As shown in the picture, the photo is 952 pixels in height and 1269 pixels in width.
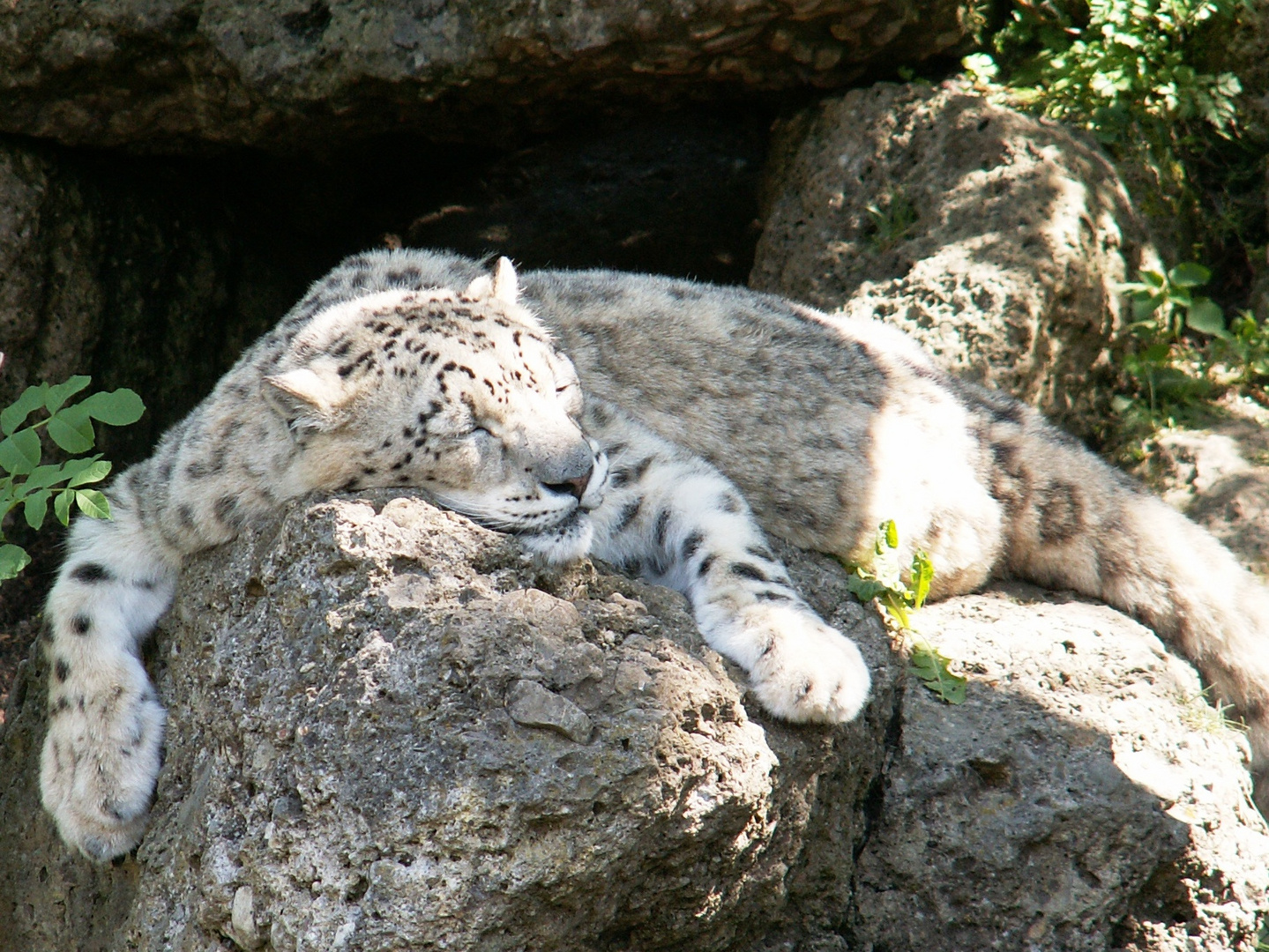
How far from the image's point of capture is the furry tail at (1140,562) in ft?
15.8

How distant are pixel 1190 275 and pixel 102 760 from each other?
19.9 feet

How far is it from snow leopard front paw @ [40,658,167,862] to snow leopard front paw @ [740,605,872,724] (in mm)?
1900

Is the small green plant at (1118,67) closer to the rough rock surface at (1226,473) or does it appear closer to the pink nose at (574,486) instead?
the rough rock surface at (1226,473)

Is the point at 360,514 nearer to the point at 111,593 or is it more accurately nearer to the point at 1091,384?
the point at 111,593

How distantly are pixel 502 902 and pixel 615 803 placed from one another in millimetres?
353

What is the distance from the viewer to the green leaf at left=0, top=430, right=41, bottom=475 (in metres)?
3.96

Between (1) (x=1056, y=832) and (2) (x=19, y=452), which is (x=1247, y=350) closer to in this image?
(1) (x=1056, y=832)

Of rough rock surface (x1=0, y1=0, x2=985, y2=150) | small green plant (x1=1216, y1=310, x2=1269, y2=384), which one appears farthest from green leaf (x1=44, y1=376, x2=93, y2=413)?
small green plant (x1=1216, y1=310, x2=1269, y2=384)

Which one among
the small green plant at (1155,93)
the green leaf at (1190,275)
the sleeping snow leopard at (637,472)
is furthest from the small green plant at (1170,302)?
the sleeping snow leopard at (637,472)

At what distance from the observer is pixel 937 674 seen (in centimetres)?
425

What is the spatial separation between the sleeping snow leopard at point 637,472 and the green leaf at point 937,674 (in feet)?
2.02

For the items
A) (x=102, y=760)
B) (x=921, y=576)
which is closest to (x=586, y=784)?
(x=102, y=760)

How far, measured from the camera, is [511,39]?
6051mm

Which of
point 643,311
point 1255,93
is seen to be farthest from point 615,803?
point 1255,93
